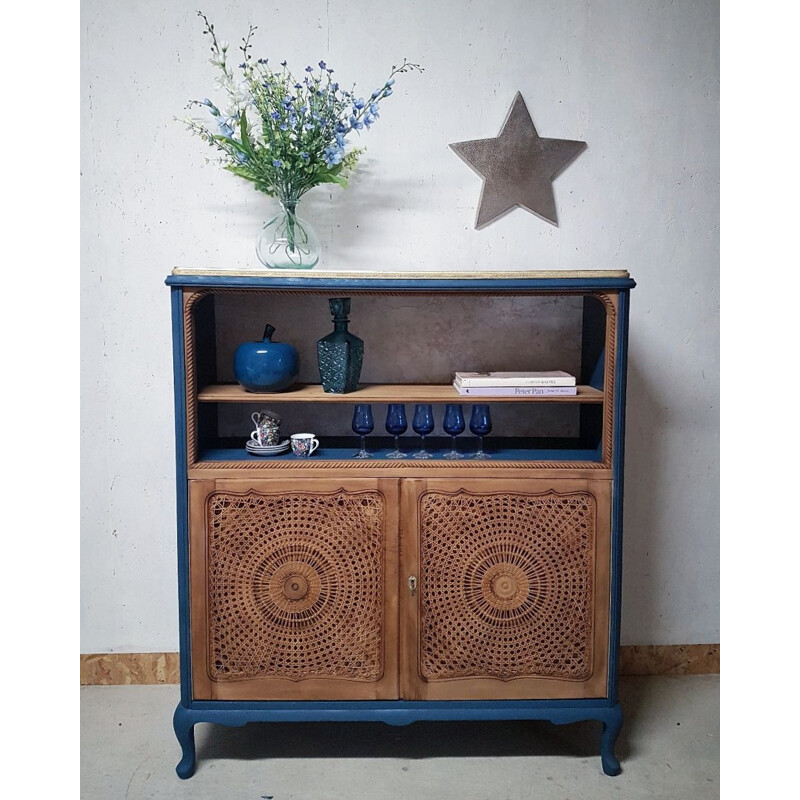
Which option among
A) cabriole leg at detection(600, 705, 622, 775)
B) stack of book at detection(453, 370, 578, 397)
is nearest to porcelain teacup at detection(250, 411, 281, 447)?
stack of book at detection(453, 370, 578, 397)

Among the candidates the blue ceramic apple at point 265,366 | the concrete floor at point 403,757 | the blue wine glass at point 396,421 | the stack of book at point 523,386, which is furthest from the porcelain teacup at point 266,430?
the concrete floor at point 403,757

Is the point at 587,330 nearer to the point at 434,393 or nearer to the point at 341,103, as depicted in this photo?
the point at 434,393

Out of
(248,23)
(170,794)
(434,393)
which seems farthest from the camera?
(248,23)

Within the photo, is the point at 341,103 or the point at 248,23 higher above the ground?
the point at 248,23

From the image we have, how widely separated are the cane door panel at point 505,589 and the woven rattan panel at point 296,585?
114mm

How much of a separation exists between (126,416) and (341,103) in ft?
4.53

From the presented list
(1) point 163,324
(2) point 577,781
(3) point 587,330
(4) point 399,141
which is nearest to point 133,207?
(1) point 163,324

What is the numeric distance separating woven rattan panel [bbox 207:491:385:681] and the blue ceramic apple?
35 cm

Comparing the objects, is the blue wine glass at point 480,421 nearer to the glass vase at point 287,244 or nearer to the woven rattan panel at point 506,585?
the woven rattan panel at point 506,585

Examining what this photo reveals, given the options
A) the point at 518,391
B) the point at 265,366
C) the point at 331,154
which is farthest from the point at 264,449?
the point at 331,154

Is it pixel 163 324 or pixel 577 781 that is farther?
pixel 163 324

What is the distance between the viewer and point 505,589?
209cm

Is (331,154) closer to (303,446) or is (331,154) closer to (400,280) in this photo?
(400,280)

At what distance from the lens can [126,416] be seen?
2553 millimetres
